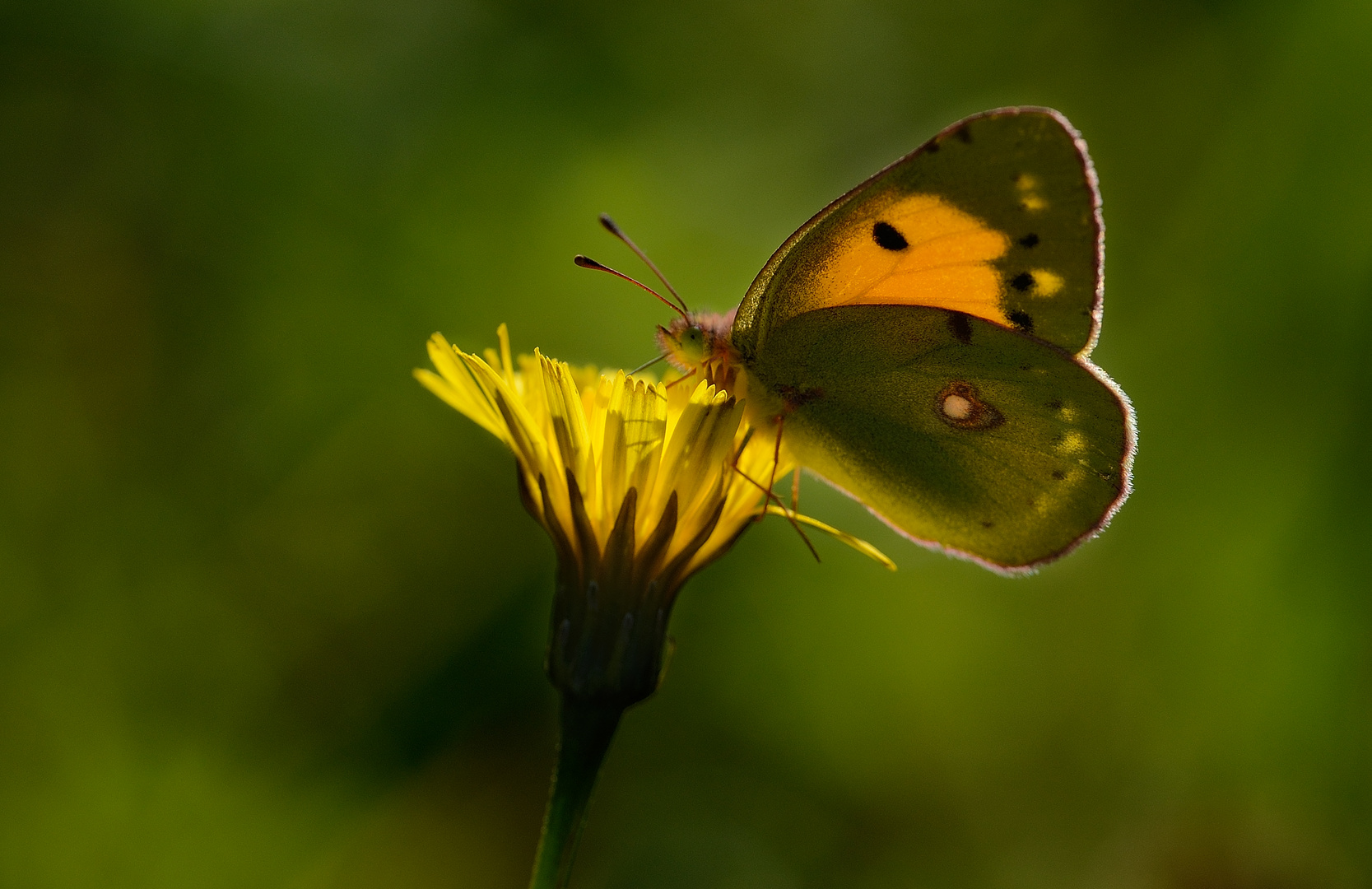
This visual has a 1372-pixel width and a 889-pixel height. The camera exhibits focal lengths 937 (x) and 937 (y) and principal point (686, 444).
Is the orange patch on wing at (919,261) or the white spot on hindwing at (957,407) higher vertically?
the orange patch on wing at (919,261)

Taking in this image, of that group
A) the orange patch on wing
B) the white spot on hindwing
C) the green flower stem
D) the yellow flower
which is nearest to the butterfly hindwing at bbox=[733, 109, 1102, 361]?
the orange patch on wing

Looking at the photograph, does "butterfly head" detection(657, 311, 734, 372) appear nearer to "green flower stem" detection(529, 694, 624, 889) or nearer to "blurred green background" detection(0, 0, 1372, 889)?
"green flower stem" detection(529, 694, 624, 889)

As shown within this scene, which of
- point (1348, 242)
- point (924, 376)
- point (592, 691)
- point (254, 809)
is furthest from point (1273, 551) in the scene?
point (254, 809)

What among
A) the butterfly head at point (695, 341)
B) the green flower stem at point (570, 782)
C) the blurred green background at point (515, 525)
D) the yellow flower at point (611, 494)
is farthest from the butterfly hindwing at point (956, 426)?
the blurred green background at point (515, 525)

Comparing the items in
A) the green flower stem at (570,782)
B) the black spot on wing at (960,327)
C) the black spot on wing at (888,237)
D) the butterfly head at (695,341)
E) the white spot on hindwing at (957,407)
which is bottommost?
the green flower stem at (570,782)

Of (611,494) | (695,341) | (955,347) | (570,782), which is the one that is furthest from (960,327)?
(570,782)

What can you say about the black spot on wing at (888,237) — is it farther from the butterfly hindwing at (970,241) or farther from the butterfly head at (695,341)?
the butterfly head at (695,341)
